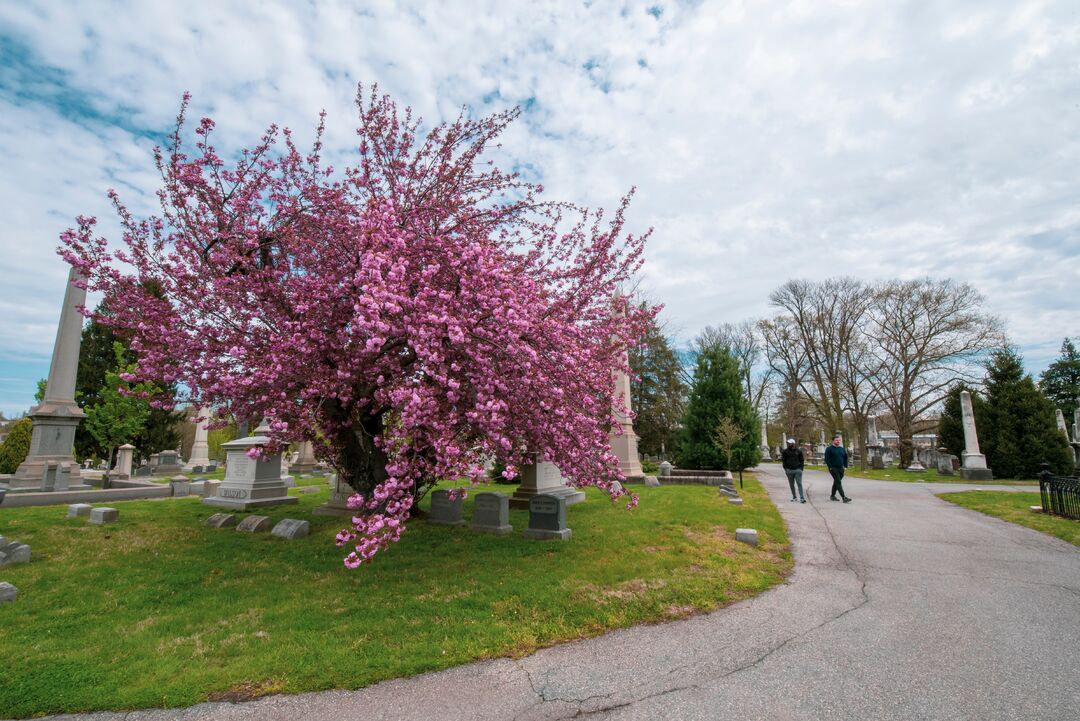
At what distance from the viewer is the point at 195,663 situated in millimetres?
4172

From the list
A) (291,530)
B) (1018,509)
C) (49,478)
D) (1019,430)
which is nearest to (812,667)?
(291,530)

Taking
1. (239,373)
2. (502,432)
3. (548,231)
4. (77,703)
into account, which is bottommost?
(77,703)

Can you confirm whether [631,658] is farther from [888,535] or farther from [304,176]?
[304,176]

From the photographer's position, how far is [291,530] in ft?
28.2

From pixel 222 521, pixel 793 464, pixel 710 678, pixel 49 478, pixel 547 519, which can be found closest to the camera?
pixel 710 678

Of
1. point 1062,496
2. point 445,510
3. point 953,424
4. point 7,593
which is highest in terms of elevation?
point 953,424

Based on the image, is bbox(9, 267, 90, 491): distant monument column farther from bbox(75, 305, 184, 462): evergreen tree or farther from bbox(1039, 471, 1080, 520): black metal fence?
bbox(1039, 471, 1080, 520): black metal fence

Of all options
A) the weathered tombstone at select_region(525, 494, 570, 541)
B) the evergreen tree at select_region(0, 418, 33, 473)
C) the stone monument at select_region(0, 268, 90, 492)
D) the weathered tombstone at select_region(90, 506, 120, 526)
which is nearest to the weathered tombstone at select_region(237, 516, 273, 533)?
the weathered tombstone at select_region(90, 506, 120, 526)

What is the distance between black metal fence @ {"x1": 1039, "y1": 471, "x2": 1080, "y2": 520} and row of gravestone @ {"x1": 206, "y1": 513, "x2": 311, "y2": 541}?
48.6 ft

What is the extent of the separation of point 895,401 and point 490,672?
34711 mm

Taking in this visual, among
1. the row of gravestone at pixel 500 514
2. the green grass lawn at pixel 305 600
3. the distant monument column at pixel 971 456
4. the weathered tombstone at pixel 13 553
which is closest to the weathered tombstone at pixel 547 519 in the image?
the row of gravestone at pixel 500 514

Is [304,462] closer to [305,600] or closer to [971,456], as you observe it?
[305,600]

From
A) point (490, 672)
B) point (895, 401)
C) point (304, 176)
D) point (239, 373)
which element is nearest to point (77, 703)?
point (490, 672)

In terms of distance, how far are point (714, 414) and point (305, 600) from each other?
21219mm
